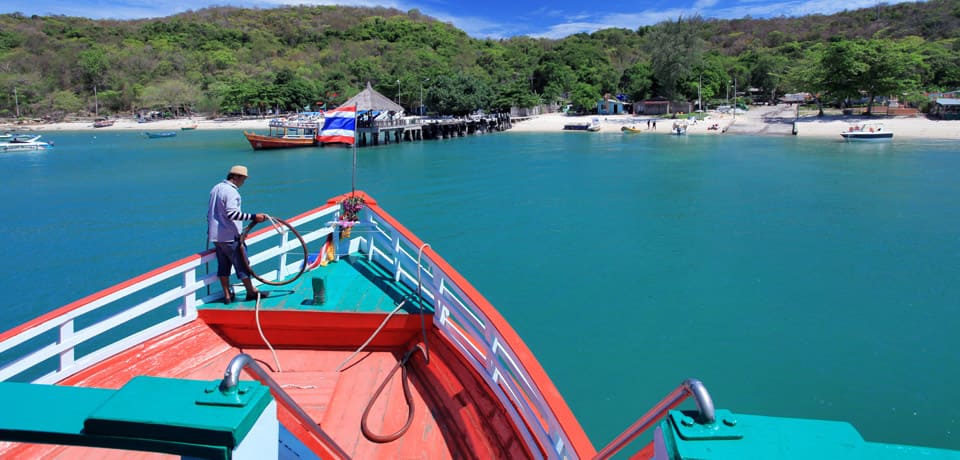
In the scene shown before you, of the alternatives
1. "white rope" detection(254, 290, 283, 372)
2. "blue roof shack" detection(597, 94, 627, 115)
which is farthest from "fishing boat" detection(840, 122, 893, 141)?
"white rope" detection(254, 290, 283, 372)

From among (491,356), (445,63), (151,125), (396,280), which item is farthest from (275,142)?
(445,63)

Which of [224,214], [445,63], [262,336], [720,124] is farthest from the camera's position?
[445,63]

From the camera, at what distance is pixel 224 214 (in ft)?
20.2

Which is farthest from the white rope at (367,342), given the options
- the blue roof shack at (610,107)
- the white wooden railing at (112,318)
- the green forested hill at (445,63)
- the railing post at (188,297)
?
the blue roof shack at (610,107)

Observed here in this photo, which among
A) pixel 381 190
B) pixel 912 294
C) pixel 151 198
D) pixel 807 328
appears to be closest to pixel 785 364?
pixel 807 328

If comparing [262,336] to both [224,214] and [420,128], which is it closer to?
[224,214]

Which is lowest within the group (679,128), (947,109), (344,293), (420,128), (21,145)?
(344,293)

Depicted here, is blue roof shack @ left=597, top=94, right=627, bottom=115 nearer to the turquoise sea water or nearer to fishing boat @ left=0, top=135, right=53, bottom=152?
the turquoise sea water

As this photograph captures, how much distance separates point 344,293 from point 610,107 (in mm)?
90298

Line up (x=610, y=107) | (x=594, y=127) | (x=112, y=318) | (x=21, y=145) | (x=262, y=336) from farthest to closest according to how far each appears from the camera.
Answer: (x=610, y=107)
(x=594, y=127)
(x=21, y=145)
(x=262, y=336)
(x=112, y=318)

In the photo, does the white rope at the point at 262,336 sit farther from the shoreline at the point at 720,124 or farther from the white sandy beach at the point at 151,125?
the white sandy beach at the point at 151,125

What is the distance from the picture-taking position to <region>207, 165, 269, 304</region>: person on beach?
20.2 ft

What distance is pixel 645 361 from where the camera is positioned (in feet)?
35.7

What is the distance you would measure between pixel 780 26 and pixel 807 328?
7452 inches
